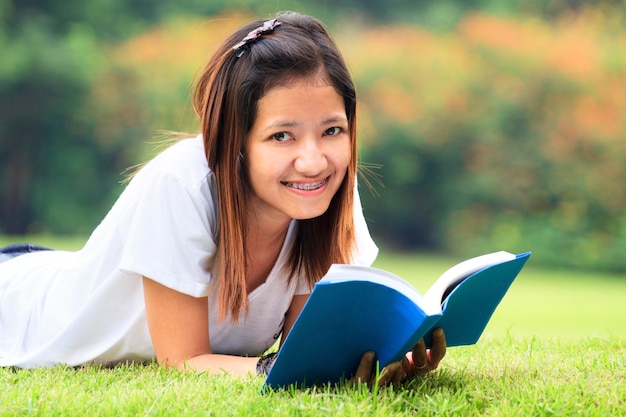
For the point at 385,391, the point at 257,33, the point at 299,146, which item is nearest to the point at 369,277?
the point at 385,391

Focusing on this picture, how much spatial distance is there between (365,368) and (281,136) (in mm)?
589

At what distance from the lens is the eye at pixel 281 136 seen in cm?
200

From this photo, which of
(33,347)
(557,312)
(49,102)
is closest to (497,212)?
(557,312)

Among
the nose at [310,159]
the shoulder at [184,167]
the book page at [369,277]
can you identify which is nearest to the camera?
the book page at [369,277]

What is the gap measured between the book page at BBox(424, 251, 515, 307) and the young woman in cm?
13

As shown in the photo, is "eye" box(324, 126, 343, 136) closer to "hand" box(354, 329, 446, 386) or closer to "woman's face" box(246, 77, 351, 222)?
"woman's face" box(246, 77, 351, 222)

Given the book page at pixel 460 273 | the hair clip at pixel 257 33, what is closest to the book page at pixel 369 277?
the book page at pixel 460 273

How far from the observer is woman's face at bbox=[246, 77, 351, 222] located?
1.97m

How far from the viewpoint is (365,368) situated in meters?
1.79

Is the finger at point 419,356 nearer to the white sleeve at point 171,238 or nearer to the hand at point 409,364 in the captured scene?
the hand at point 409,364

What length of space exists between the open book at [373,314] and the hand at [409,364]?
22mm

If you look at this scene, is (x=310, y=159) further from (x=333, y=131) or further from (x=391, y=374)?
(x=391, y=374)

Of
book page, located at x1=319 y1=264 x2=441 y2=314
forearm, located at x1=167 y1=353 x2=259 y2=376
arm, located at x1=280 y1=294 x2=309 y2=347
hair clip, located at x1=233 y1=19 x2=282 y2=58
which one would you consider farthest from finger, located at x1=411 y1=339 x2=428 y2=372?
hair clip, located at x1=233 y1=19 x2=282 y2=58

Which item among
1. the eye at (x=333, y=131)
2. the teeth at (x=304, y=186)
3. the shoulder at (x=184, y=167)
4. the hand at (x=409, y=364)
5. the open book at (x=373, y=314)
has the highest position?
the eye at (x=333, y=131)
